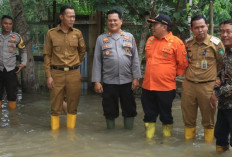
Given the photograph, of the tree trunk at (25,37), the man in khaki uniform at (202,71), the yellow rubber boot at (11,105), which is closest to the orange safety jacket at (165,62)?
the man in khaki uniform at (202,71)

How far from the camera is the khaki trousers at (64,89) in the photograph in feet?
17.8

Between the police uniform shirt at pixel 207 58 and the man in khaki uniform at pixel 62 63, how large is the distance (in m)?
1.88

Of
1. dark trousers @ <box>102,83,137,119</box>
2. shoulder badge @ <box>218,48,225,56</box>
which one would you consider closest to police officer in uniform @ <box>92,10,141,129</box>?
dark trousers @ <box>102,83,137,119</box>

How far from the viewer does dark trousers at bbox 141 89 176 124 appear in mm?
4961

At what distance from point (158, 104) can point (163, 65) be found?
22.8 inches

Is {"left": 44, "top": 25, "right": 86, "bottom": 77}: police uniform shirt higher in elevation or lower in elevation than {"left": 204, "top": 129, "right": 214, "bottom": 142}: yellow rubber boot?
higher

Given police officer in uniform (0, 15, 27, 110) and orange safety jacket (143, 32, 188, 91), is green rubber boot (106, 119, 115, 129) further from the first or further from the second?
police officer in uniform (0, 15, 27, 110)

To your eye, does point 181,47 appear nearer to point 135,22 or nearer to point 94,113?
point 94,113

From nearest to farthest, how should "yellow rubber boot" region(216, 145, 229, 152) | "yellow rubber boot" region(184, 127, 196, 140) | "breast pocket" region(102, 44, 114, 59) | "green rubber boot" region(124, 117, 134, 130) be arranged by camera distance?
"yellow rubber boot" region(216, 145, 229, 152)
"yellow rubber boot" region(184, 127, 196, 140)
"breast pocket" region(102, 44, 114, 59)
"green rubber boot" region(124, 117, 134, 130)

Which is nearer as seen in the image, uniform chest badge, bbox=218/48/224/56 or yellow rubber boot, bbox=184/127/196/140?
uniform chest badge, bbox=218/48/224/56

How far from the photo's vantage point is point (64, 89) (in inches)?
219

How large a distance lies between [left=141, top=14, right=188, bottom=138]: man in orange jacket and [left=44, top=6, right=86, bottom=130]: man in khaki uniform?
1.21m

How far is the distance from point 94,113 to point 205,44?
2.90 m

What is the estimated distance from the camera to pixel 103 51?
5355 mm
